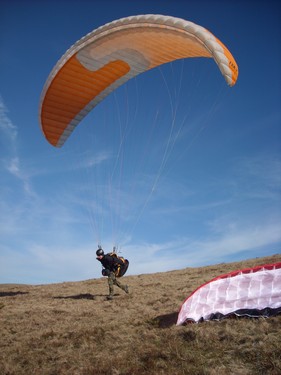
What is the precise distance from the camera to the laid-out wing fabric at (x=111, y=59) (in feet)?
33.0

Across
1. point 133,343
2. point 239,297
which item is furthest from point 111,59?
point 133,343

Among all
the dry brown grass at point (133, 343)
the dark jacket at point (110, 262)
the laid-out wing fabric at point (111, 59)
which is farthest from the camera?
the dark jacket at point (110, 262)

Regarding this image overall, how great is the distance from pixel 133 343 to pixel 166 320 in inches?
69.5

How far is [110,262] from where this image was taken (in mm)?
→ 13266

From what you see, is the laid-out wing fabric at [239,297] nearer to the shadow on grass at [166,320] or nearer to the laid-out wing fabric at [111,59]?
the shadow on grass at [166,320]

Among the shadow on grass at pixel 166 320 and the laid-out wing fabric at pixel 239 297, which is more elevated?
the laid-out wing fabric at pixel 239 297

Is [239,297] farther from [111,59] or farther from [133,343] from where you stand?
[111,59]

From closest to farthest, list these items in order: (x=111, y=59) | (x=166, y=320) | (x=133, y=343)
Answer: (x=133, y=343), (x=166, y=320), (x=111, y=59)

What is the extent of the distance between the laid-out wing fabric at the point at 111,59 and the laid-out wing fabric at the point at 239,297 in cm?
500

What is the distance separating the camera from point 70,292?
1614 cm

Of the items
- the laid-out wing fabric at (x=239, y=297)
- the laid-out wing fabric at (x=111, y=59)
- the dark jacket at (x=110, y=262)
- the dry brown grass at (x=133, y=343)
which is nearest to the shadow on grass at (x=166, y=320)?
the dry brown grass at (x=133, y=343)

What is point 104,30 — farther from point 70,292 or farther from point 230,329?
point 70,292

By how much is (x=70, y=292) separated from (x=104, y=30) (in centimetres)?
1138

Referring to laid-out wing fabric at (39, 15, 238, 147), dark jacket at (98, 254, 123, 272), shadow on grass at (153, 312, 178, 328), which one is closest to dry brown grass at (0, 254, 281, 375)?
shadow on grass at (153, 312, 178, 328)
